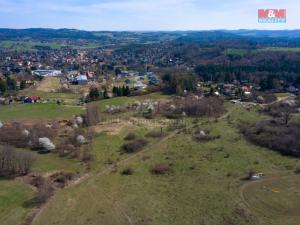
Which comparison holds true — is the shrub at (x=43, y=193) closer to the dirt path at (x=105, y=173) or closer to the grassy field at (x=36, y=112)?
the dirt path at (x=105, y=173)

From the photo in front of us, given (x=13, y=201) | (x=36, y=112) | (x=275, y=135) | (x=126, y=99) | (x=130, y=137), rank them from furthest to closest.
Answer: (x=126, y=99), (x=36, y=112), (x=130, y=137), (x=275, y=135), (x=13, y=201)

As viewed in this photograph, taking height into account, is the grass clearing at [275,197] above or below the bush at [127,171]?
below

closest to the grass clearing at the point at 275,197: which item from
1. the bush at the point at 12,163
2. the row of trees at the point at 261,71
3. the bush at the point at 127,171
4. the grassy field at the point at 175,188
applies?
the grassy field at the point at 175,188

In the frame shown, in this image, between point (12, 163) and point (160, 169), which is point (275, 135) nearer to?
point (160, 169)

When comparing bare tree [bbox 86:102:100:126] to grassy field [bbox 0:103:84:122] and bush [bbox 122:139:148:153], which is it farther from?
bush [bbox 122:139:148:153]

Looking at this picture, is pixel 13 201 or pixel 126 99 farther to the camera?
pixel 126 99

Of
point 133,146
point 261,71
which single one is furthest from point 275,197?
point 261,71

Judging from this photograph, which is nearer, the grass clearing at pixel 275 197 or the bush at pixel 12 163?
the grass clearing at pixel 275 197

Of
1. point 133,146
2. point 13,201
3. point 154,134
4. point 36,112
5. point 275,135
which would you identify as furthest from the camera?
point 36,112
